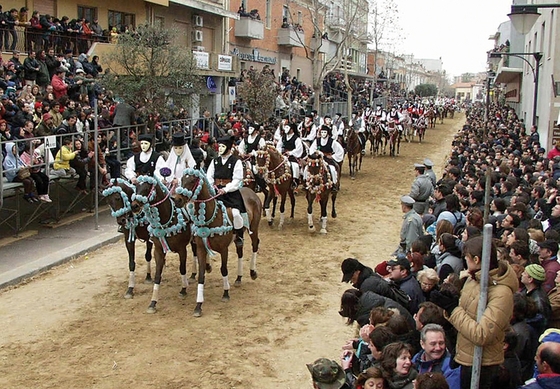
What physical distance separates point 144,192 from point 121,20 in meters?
20.9

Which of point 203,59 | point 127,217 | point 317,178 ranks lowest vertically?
point 127,217

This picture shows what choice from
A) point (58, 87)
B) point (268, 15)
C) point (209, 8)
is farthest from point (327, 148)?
point (268, 15)

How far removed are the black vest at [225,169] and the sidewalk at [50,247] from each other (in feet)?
12.9

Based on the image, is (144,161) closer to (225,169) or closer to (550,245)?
(225,169)

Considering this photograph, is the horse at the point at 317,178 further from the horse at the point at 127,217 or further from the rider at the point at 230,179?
the horse at the point at 127,217

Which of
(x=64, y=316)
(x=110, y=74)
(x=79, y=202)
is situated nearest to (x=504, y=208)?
(x=64, y=316)

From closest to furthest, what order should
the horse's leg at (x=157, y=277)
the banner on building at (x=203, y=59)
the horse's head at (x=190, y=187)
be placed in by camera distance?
the horse's head at (x=190, y=187)
the horse's leg at (x=157, y=277)
the banner on building at (x=203, y=59)

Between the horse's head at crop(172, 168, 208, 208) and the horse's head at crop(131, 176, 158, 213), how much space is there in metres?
0.45

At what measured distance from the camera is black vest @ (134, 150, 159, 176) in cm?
1055

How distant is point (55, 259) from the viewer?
1189cm

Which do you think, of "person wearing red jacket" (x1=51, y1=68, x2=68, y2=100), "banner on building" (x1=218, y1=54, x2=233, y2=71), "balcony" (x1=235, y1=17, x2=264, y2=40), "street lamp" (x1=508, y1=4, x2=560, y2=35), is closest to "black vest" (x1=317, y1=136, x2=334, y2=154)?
"street lamp" (x1=508, y1=4, x2=560, y2=35)

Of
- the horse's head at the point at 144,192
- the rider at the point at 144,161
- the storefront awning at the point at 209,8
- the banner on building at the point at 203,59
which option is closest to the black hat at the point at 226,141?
the rider at the point at 144,161

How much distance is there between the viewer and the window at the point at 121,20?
2698cm

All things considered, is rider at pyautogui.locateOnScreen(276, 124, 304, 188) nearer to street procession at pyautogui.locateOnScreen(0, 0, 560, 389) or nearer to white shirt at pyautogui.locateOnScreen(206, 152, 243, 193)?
street procession at pyautogui.locateOnScreen(0, 0, 560, 389)
